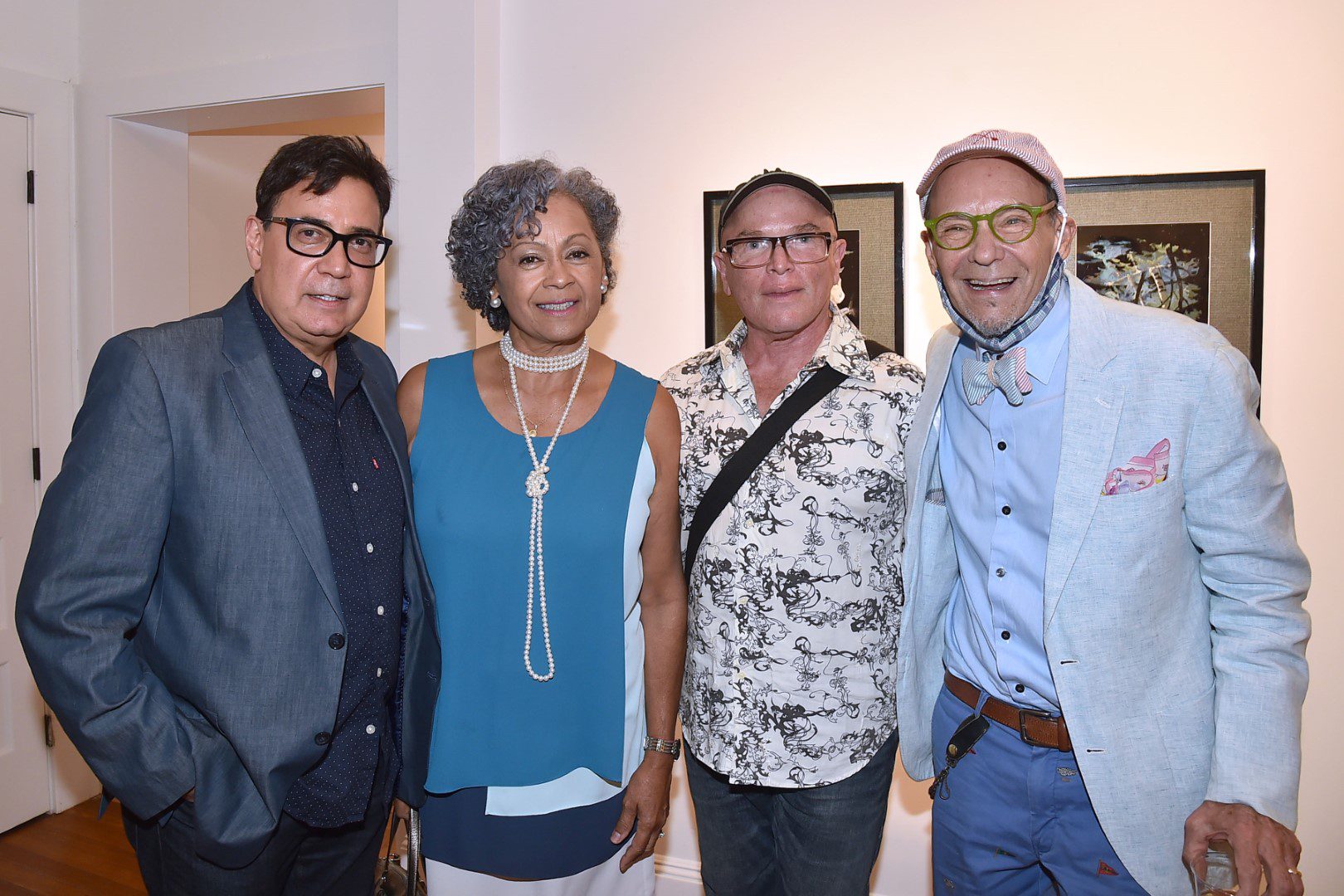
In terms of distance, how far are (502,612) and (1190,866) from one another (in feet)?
4.49

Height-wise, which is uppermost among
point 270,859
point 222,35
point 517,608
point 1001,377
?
point 222,35

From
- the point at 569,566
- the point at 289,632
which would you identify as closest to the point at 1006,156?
the point at 569,566

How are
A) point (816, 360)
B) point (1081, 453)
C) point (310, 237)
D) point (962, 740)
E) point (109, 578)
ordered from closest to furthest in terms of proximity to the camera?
1. point (109, 578)
2. point (1081, 453)
3. point (310, 237)
4. point (962, 740)
5. point (816, 360)

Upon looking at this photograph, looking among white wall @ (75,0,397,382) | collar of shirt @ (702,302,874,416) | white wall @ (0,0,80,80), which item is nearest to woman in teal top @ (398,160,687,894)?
collar of shirt @ (702,302,874,416)

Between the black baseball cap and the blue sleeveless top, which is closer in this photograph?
the blue sleeveless top

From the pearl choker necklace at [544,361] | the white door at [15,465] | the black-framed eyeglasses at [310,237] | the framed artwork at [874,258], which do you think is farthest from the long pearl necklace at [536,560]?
the white door at [15,465]

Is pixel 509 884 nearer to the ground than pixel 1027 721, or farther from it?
nearer to the ground

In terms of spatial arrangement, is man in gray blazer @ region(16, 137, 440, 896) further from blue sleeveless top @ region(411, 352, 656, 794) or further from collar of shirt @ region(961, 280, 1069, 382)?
collar of shirt @ region(961, 280, 1069, 382)

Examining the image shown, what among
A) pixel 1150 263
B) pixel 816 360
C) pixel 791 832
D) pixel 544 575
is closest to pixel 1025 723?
pixel 791 832

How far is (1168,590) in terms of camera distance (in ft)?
5.37

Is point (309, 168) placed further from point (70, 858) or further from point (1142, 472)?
point (70, 858)

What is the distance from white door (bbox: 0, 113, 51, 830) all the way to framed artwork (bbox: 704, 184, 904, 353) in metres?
3.24

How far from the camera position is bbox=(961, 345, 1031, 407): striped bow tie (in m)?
1.74

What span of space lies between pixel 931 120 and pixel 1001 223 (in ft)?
4.17
